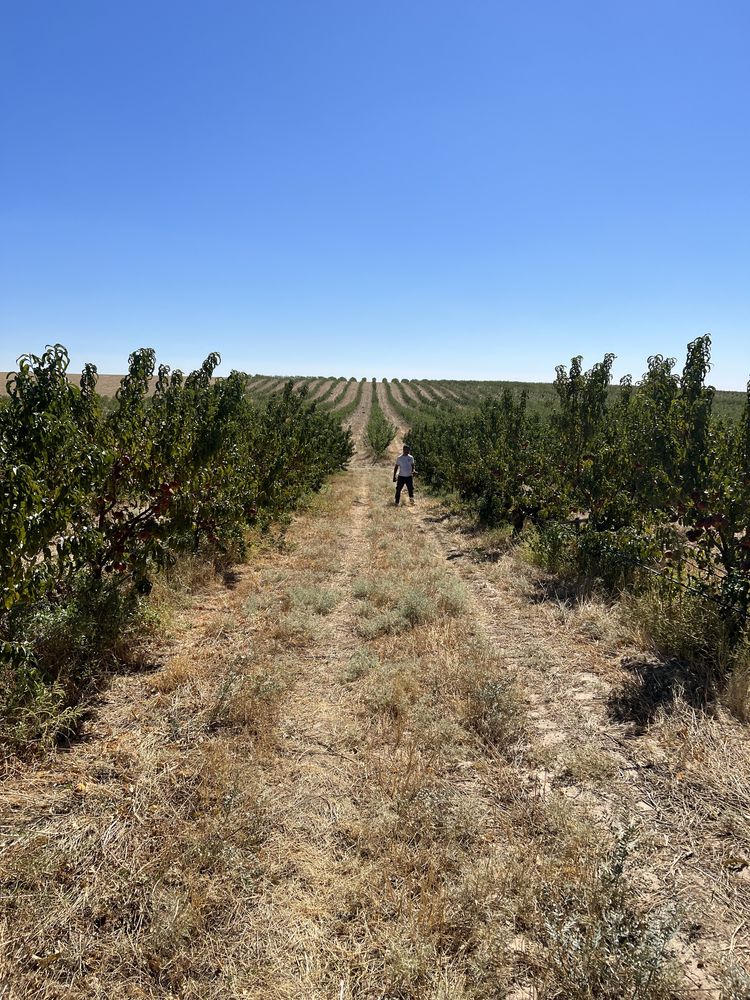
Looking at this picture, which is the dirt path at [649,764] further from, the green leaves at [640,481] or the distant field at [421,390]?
the distant field at [421,390]

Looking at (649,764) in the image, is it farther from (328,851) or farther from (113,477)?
(113,477)

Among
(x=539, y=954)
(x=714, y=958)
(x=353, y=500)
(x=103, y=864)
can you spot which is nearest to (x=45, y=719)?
(x=103, y=864)

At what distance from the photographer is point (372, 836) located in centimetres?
297

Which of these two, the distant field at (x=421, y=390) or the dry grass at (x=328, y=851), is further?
the distant field at (x=421, y=390)

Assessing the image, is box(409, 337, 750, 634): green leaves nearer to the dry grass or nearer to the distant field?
the dry grass

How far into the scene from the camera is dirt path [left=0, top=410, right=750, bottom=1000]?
7.32 feet

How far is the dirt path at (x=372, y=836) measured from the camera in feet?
7.32

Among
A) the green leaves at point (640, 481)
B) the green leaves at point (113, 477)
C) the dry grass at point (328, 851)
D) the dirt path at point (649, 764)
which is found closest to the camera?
the dry grass at point (328, 851)

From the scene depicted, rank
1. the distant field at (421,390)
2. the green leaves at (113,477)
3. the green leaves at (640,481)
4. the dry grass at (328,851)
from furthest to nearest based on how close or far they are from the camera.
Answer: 1. the distant field at (421,390)
2. the green leaves at (640,481)
3. the green leaves at (113,477)
4. the dry grass at (328,851)

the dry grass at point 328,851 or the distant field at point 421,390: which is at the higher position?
the distant field at point 421,390

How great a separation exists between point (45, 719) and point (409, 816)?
2.86 metres

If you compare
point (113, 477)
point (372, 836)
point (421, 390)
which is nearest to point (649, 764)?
point (372, 836)

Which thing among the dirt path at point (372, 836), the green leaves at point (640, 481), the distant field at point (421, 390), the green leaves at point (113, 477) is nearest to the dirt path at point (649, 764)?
the dirt path at point (372, 836)

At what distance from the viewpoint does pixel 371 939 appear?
238 cm
